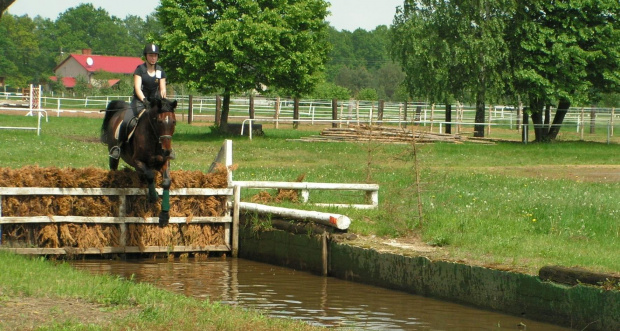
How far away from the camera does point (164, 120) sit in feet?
43.9

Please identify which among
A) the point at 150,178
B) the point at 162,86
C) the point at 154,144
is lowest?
the point at 150,178

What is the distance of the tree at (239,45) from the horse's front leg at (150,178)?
2415cm

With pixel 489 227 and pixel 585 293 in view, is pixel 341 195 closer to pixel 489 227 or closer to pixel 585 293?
pixel 489 227

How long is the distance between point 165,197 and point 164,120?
1330 mm

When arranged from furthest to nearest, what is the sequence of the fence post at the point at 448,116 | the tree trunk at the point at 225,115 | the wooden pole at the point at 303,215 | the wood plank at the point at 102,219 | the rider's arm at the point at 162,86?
the fence post at the point at 448,116, the tree trunk at the point at 225,115, the rider's arm at the point at 162,86, the wood plank at the point at 102,219, the wooden pole at the point at 303,215

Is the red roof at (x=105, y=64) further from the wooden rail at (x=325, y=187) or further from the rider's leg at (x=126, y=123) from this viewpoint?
the rider's leg at (x=126, y=123)

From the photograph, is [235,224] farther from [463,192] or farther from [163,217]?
[463,192]

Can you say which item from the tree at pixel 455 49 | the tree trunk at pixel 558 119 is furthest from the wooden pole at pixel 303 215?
the tree trunk at pixel 558 119

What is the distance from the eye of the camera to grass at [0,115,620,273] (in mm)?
12234

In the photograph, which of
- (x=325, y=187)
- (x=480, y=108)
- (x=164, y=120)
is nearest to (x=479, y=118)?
(x=480, y=108)

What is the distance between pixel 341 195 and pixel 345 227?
4622mm

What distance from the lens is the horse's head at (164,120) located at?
1339 cm

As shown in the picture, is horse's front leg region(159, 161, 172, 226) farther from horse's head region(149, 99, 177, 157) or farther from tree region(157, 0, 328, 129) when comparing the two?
tree region(157, 0, 328, 129)

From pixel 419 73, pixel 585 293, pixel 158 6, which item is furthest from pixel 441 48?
pixel 585 293
